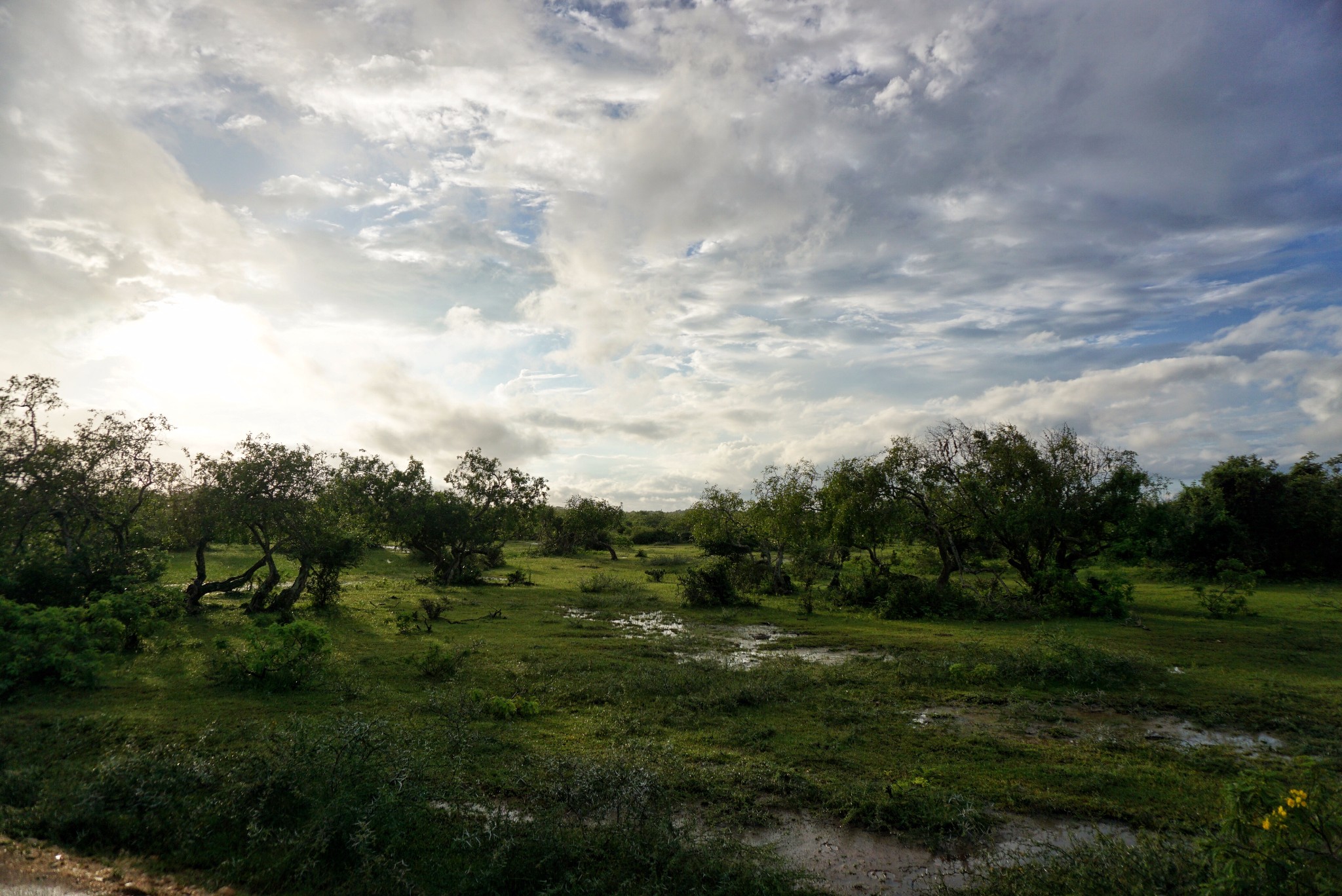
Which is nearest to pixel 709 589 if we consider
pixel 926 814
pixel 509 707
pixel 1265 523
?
pixel 509 707

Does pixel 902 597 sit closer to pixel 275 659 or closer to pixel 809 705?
pixel 809 705

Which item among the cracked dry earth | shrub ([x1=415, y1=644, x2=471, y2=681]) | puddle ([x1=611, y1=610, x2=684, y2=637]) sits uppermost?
shrub ([x1=415, y1=644, x2=471, y2=681])

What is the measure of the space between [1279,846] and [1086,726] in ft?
22.9

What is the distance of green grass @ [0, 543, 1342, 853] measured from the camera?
8.57 m

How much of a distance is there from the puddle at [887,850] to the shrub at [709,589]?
63.1 ft

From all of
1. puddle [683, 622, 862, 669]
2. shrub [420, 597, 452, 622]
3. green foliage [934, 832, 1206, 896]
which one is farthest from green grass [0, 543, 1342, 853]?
green foliage [934, 832, 1206, 896]

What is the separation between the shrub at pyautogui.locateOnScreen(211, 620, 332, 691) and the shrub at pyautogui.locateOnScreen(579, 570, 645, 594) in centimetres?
1760

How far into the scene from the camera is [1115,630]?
19.6 meters

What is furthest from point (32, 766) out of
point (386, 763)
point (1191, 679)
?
point (1191, 679)

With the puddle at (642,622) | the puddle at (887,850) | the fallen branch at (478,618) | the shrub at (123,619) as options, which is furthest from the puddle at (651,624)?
the puddle at (887,850)

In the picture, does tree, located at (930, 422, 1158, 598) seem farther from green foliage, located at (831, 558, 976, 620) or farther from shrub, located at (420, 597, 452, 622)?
shrub, located at (420, 597, 452, 622)

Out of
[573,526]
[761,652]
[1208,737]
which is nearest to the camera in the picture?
[1208,737]

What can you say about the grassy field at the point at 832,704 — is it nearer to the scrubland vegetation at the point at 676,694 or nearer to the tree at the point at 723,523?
the scrubland vegetation at the point at 676,694

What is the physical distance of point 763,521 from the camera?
98.1 feet
